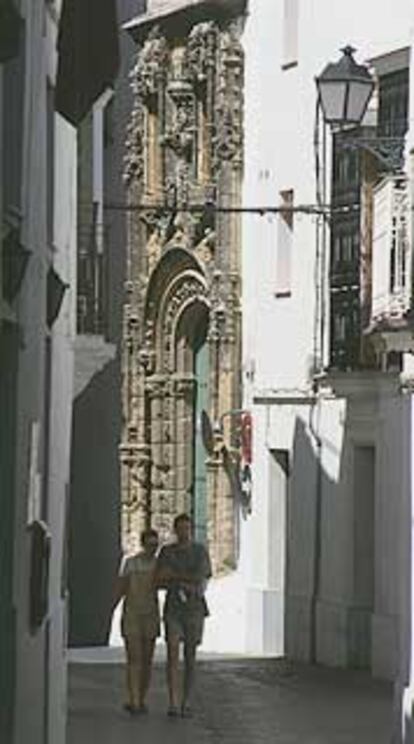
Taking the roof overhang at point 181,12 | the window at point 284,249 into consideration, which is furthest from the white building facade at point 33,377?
the roof overhang at point 181,12

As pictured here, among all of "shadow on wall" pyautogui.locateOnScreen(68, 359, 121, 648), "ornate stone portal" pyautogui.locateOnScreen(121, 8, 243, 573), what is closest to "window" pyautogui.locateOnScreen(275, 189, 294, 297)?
"ornate stone portal" pyautogui.locateOnScreen(121, 8, 243, 573)

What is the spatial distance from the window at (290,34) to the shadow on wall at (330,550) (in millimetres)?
4453

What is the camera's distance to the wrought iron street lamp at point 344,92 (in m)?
19.3

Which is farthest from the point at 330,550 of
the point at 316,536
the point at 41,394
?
the point at 41,394

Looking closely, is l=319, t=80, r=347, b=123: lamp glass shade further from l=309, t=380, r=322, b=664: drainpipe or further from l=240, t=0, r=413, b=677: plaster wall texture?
l=309, t=380, r=322, b=664: drainpipe

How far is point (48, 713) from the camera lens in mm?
14727

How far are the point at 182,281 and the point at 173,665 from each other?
1460 cm

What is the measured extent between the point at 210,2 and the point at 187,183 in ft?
8.63

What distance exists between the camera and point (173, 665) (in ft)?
60.6

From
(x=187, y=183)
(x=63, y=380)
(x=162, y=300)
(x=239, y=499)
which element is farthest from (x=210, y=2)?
(x=63, y=380)

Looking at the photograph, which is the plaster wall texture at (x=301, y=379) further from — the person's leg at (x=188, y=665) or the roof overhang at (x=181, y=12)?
the person's leg at (x=188, y=665)

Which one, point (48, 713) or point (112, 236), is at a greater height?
point (112, 236)

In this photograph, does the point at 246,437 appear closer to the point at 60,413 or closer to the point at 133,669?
the point at 133,669

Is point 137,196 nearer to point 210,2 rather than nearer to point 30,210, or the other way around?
point 210,2
